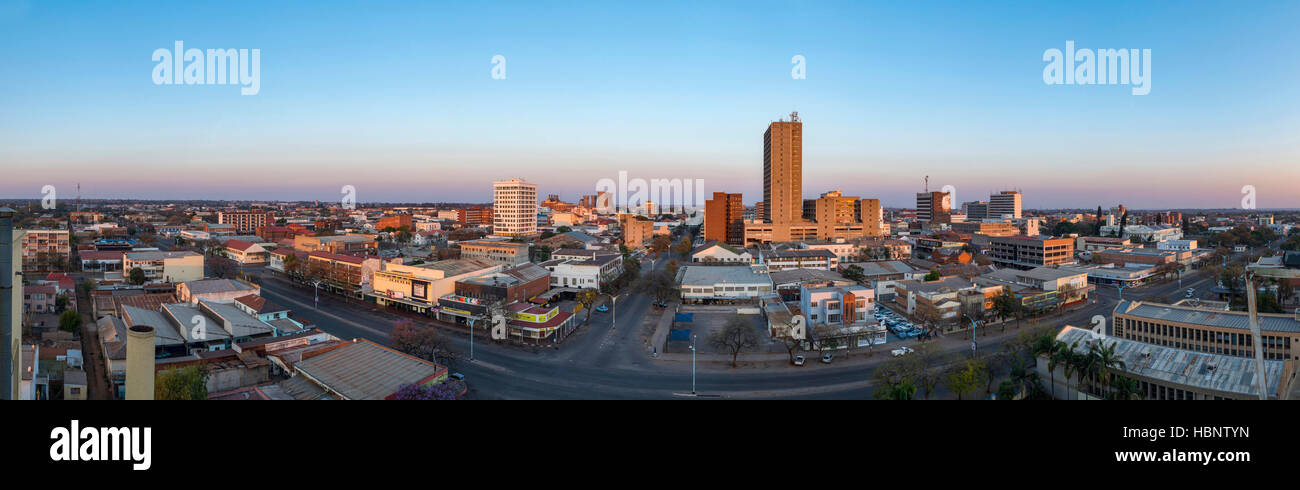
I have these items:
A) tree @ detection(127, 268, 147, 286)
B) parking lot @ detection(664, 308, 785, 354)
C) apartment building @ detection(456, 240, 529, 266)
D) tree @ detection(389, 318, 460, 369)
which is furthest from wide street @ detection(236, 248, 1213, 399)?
apartment building @ detection(456, 240, 529, 266)

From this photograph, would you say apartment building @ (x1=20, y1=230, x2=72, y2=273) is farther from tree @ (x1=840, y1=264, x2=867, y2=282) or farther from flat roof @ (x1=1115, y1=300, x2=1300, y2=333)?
flat roof @ (x1=1115, y1=300, x2=1300, y2=333)

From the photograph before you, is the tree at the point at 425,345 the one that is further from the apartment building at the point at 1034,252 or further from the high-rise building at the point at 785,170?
the high-rise building at the point at 785,170

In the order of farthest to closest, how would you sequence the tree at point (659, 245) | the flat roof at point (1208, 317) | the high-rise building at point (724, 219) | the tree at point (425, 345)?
1. the high-rise building at point (724, 219)
2. the tree at point (659, 245)
3. the flat roof at point (1208, 317)
4. the tree at point (425, 345)

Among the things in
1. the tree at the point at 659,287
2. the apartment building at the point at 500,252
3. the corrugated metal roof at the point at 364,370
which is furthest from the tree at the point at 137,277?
the tree at the point at 659,287
